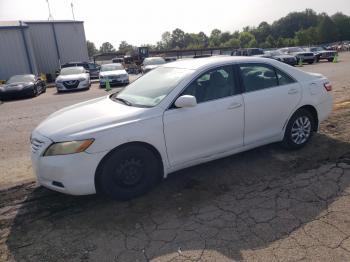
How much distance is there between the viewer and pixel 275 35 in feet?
413

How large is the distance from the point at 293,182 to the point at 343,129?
8.63ft

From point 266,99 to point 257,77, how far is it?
35cm

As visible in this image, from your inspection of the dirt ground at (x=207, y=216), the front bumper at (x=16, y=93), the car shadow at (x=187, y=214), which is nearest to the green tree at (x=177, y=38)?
the front bumper at (x=16, y=93)

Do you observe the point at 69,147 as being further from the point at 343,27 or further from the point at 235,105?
the point at 343,27

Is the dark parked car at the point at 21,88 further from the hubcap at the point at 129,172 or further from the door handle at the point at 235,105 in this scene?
the door handle at the point at 235,105

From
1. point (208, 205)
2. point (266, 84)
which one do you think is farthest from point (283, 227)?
point (266, 84)

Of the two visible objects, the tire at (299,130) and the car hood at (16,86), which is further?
the car hood at (16,86)

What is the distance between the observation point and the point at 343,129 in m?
6.10

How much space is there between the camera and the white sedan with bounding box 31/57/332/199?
3598 mm

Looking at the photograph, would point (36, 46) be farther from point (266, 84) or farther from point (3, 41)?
point (266, 84)

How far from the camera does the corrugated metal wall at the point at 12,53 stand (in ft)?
81.0

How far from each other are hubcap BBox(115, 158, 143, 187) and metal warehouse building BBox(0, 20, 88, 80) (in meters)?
24.8

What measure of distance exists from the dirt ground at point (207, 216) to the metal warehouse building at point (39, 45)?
76.0 ft

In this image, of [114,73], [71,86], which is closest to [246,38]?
[114,73]
